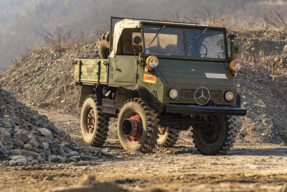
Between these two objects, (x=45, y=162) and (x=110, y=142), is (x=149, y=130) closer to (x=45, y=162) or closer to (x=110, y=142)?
(x=45, y=162)

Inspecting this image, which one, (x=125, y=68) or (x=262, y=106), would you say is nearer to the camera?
(x=125, y=68)

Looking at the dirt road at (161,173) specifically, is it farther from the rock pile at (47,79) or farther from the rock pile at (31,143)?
the rock pile at (47,79)

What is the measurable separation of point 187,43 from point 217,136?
2.08 metres

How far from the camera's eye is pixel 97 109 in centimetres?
1031

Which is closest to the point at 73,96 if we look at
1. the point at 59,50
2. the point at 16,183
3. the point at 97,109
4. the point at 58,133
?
the point at 59,50

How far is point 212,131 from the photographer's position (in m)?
8.80

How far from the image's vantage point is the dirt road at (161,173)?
504 cm

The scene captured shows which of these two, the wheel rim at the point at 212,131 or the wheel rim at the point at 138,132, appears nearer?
the wheel rim at the point at 138,132

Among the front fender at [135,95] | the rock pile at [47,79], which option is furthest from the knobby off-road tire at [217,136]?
the rock pile at [47,79]

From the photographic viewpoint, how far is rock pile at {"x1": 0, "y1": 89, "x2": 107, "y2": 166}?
279 inches

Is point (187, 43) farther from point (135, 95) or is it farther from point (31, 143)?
point (31, 143)

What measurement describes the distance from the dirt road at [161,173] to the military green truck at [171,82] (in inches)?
27.0

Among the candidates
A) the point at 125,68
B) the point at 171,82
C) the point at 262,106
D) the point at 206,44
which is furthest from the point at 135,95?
the point at 262,106

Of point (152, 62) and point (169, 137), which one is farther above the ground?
point (152, 62)
